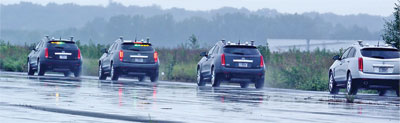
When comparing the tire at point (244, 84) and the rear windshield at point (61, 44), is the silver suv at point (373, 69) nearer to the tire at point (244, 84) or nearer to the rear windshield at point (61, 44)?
the tire at point (244, 84)

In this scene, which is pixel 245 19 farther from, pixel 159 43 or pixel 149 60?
pixel 149 60

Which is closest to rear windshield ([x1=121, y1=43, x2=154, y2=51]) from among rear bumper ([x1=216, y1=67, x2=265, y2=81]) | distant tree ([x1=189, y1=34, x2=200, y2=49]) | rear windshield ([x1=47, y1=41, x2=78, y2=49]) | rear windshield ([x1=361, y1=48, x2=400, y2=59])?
rear windshield ([x1=47, y1=41, x2=78, y2=49])

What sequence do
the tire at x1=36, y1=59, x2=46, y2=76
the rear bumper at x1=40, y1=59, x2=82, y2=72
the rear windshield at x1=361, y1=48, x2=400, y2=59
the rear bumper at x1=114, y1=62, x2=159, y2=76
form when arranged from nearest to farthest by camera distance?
the rear windshield at x1=361, y1=48, x2=400, y2=59
the rear bumper at x1=114, y1=62, x2=159, y2=76
the rear bumper at x1=40, y1=59, x2=82, y2=72
the tire at x1=36, y1=59, x2=46, y2=76

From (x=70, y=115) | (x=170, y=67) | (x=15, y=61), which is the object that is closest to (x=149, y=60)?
(x=170, y=67)

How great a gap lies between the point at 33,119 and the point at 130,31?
133 meters

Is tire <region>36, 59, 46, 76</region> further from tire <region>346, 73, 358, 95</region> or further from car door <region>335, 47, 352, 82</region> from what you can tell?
tire <region>346, 73, 358, 95</region>

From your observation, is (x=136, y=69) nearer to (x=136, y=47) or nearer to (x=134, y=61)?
(x=134, y=61)

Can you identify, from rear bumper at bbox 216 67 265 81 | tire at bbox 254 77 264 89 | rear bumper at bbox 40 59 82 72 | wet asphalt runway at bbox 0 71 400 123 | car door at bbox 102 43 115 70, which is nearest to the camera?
wet asphalt runway at bbox 0 71 400 123

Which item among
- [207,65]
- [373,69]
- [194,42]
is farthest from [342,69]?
[194,42]

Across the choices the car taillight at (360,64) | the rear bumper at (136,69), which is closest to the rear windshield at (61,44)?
the rear bumper at (136,69)

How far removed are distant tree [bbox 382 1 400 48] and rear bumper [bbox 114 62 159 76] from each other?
28.8 feet

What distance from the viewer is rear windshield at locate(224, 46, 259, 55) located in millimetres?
32594

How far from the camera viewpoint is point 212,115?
53.2ft

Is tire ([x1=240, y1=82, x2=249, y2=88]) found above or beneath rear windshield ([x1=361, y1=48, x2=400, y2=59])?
beneath
